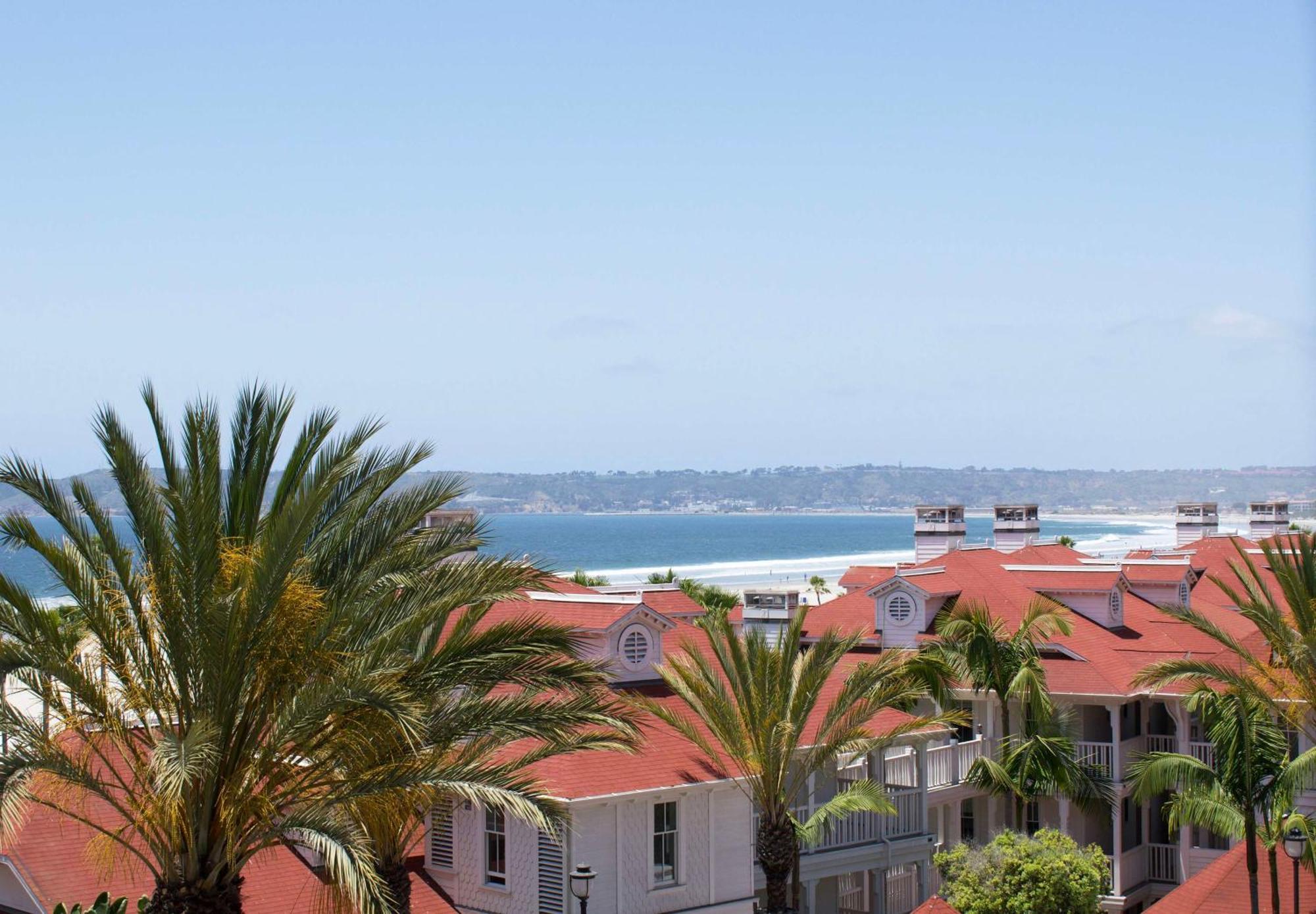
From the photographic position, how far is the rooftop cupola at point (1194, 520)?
59.9 m

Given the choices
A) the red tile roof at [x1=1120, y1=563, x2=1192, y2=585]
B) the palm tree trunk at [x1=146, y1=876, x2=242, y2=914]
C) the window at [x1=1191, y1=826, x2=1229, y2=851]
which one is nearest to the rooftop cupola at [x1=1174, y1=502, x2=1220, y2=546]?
the red tile roof at [x1=1120, y1=563, x2=1192, y2=585]

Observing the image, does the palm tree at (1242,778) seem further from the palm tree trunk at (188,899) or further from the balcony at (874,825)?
the palm tree trunk at (188,899)

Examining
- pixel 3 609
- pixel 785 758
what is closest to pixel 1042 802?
pixel 785 758

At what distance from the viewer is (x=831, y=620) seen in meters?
33.2

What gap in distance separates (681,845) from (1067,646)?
12.1m

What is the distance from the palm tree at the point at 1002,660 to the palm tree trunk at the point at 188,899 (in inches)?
647

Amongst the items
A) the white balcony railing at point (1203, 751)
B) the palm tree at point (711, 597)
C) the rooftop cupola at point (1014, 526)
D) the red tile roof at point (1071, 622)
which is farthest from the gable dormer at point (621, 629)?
the rooftop cupola at point (1014, 526)

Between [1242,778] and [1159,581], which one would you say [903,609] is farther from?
[1242,778]

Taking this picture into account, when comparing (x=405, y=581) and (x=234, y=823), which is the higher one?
(x=405, y=581)

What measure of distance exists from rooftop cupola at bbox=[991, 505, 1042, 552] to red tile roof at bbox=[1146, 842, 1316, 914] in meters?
24.3

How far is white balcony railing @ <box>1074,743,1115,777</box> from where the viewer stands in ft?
96.9

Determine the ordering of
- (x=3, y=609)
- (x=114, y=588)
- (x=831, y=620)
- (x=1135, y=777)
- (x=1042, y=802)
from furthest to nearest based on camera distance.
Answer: (x=831, y=620) < (x=1042, y=802) < (x=1135, y=777) < (x=114, y=588) < (x=3, y=609)

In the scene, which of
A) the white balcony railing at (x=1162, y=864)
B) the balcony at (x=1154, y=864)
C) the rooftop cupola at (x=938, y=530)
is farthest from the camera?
the rooftop cupola at (x=938, y=530)

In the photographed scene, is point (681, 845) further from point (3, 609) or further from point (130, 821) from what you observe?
point (3, 609)
